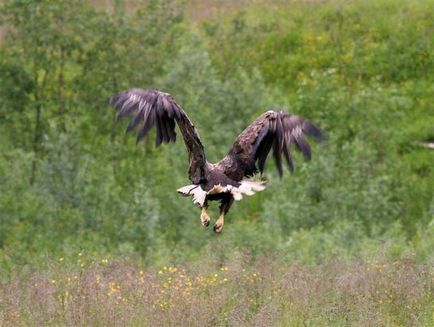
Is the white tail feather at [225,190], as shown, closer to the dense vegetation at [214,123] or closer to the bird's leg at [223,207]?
the bird's leg at [223,207]

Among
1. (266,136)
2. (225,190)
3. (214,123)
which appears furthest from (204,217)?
(214,123)

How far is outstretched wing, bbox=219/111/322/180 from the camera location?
12227 mm

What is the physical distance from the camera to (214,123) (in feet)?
95.9

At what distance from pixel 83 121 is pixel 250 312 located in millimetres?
18875

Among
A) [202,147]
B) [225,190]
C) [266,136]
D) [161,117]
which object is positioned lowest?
[225,190]

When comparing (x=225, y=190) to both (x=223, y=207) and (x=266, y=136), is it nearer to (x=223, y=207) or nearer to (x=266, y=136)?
(x=223, y=207)

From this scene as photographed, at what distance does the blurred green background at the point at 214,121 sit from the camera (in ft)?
73.3

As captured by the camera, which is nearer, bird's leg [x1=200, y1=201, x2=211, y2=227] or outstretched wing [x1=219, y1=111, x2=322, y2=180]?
bird's leg [x1=200, y1=201, x2=211, y2=227]

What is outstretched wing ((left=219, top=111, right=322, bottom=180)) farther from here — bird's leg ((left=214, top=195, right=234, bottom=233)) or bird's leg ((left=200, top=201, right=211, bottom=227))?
bird's leg ((left=200, top=201, right=211, bottom=227))

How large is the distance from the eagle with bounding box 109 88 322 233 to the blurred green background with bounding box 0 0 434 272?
4936 millimetres

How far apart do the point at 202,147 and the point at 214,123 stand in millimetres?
17292

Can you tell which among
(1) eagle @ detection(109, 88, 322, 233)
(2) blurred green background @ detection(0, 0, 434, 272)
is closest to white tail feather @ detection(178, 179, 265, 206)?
(1) eagle @ detection(109, 88, 322, 233)

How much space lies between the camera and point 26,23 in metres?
31.1

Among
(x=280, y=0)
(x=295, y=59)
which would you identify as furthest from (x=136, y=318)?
(x=280, y=0)
